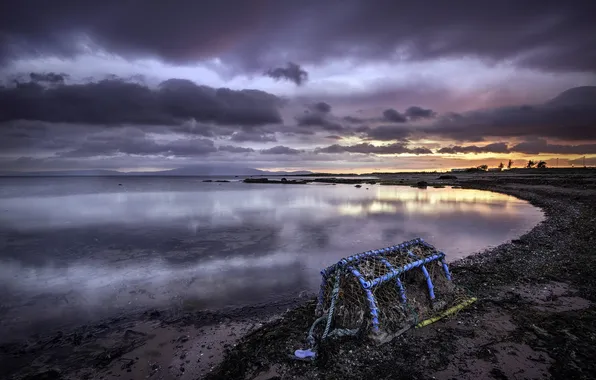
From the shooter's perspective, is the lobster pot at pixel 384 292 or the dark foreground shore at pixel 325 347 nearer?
the dark foreground shore at pixel 325 347

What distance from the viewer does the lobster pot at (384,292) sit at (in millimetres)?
6074

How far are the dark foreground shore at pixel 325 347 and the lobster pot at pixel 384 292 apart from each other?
0.36 metres

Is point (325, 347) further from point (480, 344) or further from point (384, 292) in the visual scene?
point (480, 344)

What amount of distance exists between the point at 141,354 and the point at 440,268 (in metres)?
7.90

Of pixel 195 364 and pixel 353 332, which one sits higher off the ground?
pixel 353 332

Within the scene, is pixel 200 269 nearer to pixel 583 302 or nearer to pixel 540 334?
pixel 540 334

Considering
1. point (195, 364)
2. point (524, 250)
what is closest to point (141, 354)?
point (195, 364)

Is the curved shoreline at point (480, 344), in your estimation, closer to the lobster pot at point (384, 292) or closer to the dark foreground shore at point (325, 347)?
the dark foreground shore at point (325, 347)

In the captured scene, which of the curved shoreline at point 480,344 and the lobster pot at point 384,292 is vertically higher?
the lobster pot at point 384,292

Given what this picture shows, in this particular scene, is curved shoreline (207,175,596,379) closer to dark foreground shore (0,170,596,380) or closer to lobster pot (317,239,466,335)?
dark foreground shore (0,170,596,380)

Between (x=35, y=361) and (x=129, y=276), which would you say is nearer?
(x=35, y=361)

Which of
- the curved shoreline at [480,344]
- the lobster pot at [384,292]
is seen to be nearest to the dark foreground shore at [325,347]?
the curved shoreline at [480,344]

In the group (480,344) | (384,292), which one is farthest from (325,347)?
(480,344)

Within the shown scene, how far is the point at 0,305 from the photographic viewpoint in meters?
8.50
